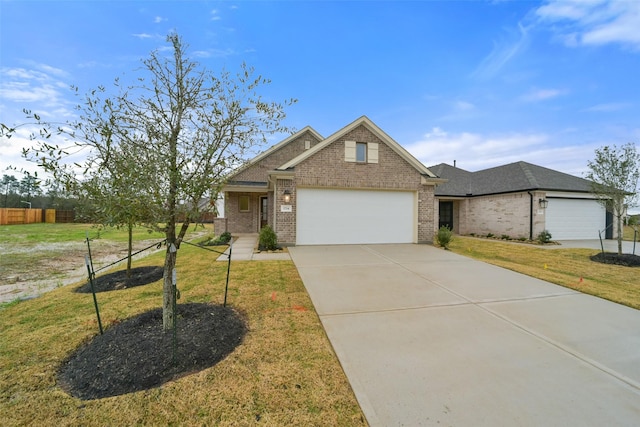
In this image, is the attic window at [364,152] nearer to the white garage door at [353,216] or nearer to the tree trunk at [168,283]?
the white garage door at [353,216]

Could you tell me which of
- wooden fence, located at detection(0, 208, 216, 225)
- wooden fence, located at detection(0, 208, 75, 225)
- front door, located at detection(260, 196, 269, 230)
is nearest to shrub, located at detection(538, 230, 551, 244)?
front door, located at detection(260, 196, 269, 230)

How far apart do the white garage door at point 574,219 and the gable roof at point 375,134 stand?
8542mm

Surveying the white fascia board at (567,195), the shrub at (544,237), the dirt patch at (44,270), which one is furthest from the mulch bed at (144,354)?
the white fascia board at (567,195)

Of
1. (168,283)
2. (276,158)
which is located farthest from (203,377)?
(276,158)

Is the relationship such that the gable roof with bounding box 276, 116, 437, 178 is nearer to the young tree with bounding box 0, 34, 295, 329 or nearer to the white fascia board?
the young tree with bounding box 0, 34, 295, 329

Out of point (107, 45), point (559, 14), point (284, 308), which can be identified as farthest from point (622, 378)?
point (559, 14)

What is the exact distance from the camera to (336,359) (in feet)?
9.04

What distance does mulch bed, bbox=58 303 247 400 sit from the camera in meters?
2.36

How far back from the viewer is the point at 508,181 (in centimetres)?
1549

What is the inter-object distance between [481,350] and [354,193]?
27.1 ft

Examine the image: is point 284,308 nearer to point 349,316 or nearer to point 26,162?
point 349,316

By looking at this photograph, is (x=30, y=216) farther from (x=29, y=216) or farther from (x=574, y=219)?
(x=574, y=219)

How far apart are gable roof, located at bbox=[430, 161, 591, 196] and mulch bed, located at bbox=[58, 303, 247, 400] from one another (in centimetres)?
1638

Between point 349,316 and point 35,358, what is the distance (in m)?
3.75
